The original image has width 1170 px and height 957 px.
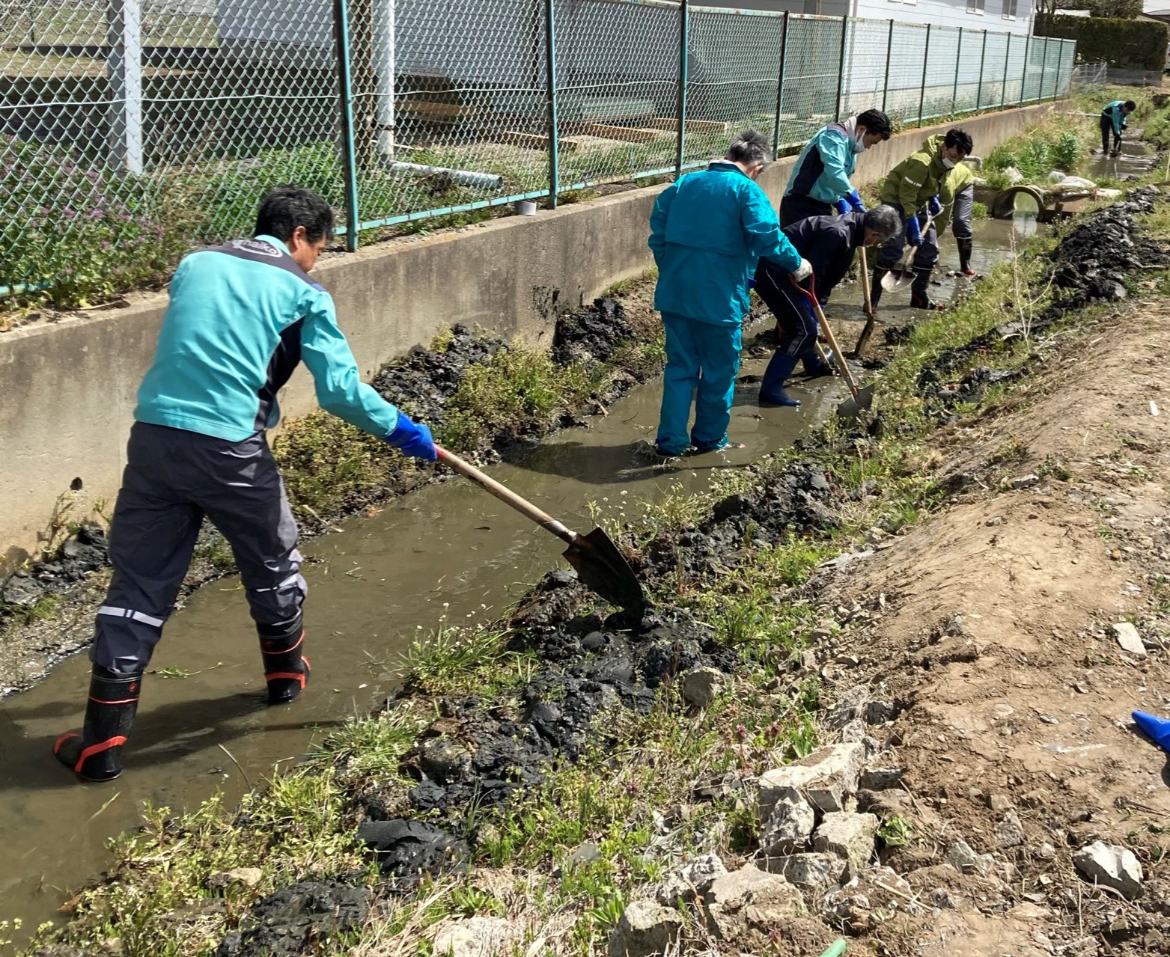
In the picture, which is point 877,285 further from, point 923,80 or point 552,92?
point 923,80

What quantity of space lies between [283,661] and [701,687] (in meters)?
1.61

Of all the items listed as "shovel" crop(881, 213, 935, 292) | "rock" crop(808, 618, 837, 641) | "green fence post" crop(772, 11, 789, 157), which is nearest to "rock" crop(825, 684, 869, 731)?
"rock" crop(808, 618, 837, 641)

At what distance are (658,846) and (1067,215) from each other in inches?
538

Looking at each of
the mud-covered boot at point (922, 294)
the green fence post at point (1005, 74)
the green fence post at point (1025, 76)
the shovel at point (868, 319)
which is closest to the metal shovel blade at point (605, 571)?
the shovel at point (868, 319)

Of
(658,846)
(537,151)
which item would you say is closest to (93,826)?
(658,846)

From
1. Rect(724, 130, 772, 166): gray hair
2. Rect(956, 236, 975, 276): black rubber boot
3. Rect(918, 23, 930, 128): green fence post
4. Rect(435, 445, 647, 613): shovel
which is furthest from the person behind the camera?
Rect(918, 23, 930, 128): green fence post

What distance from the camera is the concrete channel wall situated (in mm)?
4832

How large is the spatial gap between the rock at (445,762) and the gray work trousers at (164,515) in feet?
3.26

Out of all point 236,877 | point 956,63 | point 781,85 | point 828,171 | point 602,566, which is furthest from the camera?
point 956,63

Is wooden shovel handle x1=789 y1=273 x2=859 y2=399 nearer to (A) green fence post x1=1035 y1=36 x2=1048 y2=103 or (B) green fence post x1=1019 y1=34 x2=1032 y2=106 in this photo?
(B) green fence post x1=1019 y1=34 x2=1032 y2=106

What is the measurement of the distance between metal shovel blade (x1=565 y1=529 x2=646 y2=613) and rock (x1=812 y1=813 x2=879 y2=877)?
1.74 metres

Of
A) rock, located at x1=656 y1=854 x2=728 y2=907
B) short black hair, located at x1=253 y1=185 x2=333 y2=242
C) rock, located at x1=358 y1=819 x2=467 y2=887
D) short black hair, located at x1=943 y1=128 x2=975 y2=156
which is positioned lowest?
rock, located at x1=358 y1=819 x2=467 y2=887

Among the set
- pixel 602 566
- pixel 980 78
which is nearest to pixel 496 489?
pixel 602 566

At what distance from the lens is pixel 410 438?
421cm
